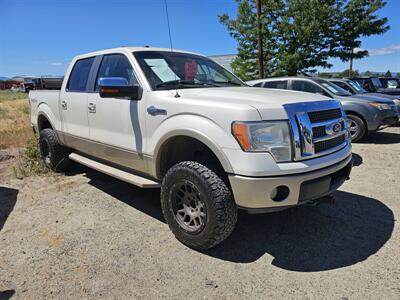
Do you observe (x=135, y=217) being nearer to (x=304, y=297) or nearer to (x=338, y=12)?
(x=304, y=297)

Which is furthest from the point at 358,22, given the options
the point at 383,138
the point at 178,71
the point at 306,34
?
the point at 178,71

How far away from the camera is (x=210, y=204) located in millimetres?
2756

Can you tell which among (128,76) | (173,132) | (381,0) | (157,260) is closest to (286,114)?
(173,132)

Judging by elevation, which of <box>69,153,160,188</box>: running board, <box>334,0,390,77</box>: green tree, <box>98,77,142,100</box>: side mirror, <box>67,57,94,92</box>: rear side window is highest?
<box>334,0,390,77</box>: green tree

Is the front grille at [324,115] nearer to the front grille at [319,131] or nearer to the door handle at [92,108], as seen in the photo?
the front grille at [319,131]

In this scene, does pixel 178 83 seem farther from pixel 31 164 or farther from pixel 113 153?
pixel 31 164

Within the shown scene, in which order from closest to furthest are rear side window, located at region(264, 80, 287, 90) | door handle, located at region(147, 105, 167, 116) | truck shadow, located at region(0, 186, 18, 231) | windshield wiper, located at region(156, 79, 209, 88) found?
1. door handle, located at region(147, 105, 167, 116)
2. windshield wiper, located at region(156, 79, 209, 88)
3. truck shadow, located at region(0, 186, 18, 231)
4. rear side window, located at region(264, 80, 287, 90)

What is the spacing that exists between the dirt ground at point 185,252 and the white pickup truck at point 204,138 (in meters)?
0.37

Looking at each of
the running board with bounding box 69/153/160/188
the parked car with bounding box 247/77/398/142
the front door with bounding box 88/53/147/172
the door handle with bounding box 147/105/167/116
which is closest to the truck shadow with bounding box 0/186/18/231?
the running board with bounding box 69/153/160/188

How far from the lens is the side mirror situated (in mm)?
3146

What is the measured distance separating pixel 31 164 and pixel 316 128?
545 centimetres

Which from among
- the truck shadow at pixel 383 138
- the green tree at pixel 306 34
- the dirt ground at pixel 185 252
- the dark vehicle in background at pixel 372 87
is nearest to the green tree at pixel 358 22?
the green tree at pixel 306 34

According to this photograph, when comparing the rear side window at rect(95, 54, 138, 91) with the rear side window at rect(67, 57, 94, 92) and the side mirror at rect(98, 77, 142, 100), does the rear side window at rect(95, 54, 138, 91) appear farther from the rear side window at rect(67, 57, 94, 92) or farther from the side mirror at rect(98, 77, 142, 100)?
the rear side window at rect(67, 57, 94, 92)

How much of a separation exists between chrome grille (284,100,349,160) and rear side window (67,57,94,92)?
3.03 m
